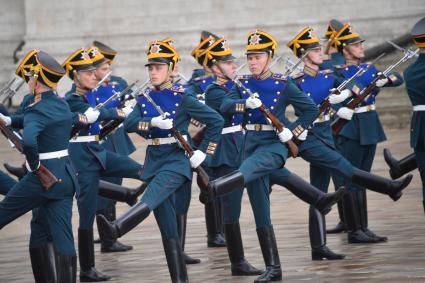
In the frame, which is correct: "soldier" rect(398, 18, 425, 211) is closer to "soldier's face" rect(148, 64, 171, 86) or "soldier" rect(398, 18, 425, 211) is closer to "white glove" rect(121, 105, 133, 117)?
"soldier's face" rect(148, 64, 171, 86)

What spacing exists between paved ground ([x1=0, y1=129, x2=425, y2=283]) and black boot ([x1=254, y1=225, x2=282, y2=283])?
106mm

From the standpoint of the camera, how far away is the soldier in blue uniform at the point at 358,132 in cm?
1219

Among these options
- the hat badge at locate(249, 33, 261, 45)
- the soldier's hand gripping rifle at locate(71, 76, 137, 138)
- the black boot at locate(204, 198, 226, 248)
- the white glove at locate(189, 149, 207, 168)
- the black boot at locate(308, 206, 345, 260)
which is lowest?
the black boot at locate(204, 198, 226, 248)

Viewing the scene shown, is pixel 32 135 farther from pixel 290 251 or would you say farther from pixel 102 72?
pixel 102 72

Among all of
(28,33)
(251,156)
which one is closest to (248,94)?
(251,156)

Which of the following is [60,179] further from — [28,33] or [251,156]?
[28,33]

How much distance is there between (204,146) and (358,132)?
2579 mm

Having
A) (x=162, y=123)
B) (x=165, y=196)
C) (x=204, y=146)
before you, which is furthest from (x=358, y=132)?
(x=165, y=196)

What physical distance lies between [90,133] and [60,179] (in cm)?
199

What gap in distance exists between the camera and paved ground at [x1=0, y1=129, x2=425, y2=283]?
33.2 ft

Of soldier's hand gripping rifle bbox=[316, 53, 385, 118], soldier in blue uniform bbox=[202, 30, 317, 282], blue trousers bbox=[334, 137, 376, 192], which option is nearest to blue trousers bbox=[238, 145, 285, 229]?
soldier in blue uniform bbox=[202, 30, 317, 282]

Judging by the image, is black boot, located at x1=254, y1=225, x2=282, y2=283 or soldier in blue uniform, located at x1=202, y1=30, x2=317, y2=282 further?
soldier in blue uniform, located at x1=202, y1=30, x2=317, y2=282

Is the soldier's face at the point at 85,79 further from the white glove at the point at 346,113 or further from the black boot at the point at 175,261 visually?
the white glove at the point at 346,113

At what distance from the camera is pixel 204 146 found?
33.4 feet
